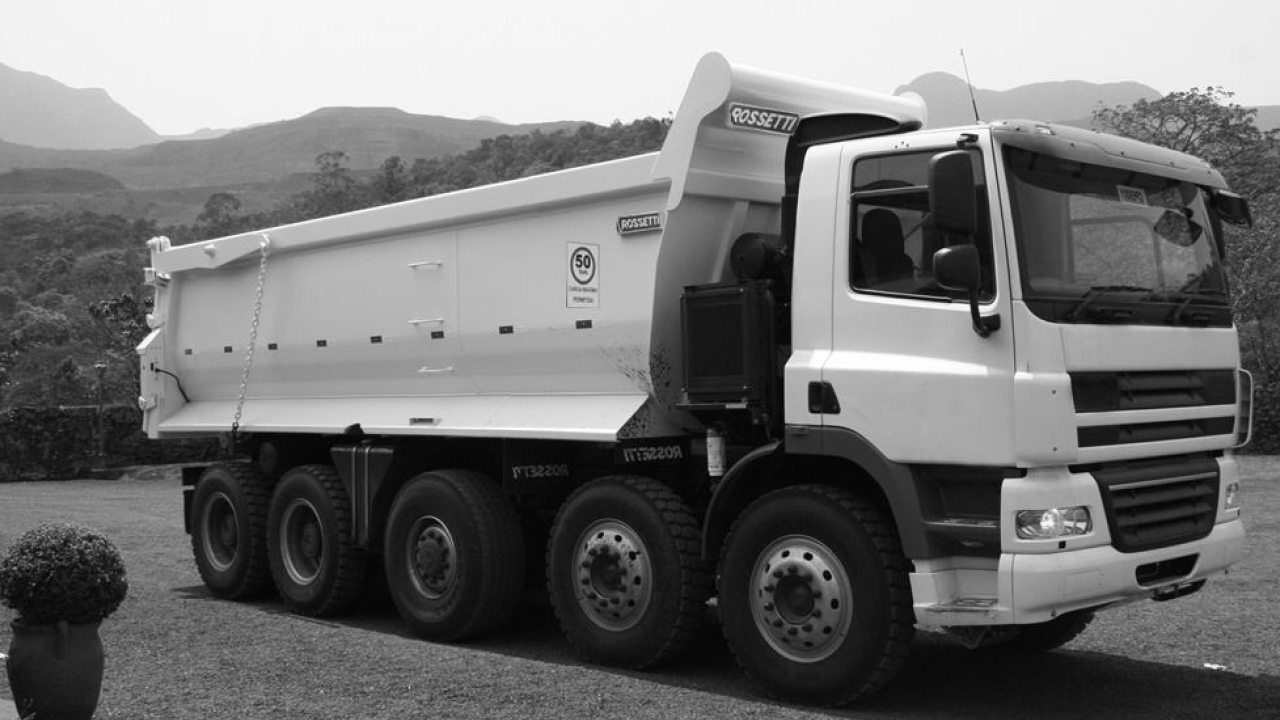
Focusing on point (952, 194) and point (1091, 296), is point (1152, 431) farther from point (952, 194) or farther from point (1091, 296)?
point (952, 194)

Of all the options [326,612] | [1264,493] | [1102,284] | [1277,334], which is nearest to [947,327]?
[1102,284]

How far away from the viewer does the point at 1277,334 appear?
27.4 meters

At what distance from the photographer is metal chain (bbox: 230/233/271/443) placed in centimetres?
1148

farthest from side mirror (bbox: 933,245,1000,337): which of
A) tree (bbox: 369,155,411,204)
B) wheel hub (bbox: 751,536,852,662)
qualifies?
tree (bbox: 369,155,411,204)

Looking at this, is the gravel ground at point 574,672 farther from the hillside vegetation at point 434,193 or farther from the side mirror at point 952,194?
the hillside vegetation at point 434,193

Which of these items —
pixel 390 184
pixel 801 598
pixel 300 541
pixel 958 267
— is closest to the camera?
pixel 958 267

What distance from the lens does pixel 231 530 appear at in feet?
38.4

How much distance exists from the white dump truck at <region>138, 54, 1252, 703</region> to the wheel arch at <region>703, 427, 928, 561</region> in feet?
0.05

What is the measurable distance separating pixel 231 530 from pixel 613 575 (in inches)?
194

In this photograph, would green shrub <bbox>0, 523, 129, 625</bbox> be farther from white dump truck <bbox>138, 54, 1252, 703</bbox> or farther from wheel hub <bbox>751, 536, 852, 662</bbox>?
wheel hub <bbox>751, 536, 852, 662</bbox>

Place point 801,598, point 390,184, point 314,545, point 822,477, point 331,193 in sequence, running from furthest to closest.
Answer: point 331,193
point 390,184
point 314,545
point 822,477
point 801,598

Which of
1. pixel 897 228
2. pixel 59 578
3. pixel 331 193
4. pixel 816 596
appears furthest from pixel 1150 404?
pixel 331 193

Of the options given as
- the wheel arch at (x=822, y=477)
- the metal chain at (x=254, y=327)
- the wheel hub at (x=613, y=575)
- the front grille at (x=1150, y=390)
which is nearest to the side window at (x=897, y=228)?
the front grille at (x=1150, y=390)

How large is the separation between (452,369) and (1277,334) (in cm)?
2259
